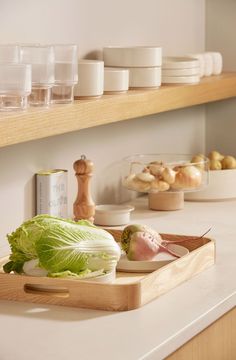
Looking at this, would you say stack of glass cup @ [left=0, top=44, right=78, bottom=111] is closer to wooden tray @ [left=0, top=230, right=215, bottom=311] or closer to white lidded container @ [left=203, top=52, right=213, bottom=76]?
wooden tray @ [left=0, top=230, right=215, bottom=311]

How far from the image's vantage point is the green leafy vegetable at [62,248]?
6.61 feet

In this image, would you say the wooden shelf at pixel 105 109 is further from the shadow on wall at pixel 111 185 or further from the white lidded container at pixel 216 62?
the shadow on wall at pixel 111 185

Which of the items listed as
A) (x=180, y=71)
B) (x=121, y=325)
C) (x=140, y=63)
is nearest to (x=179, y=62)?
(x=180, y=71)

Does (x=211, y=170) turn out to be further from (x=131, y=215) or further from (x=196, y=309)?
(x=196, y=309)

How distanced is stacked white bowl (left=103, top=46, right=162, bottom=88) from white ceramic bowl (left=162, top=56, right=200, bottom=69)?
0.45 feet

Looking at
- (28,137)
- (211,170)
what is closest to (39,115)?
(28,137)

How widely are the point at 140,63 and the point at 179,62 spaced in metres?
0.21

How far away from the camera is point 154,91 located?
9.09 feet

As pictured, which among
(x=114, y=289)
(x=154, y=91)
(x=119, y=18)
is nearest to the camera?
(x=114, y=289)

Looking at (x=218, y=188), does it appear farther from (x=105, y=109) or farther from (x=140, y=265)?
(x=140, y=265)

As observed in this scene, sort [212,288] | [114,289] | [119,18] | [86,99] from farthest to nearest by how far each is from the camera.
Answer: [119,18]
[86,99]
[212,288]
[114,289]

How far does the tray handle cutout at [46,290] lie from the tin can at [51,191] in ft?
1.95

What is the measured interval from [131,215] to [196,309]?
3.18 ft

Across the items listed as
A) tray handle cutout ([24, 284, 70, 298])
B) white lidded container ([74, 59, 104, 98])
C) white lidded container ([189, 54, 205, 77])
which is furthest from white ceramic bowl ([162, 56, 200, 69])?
tray handle cutout ([24, 284, 70, 298])
